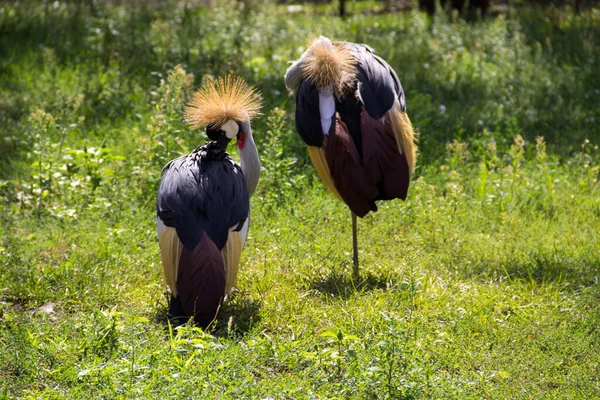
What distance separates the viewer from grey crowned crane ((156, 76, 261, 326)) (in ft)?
15.3

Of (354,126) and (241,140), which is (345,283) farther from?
(241,140)

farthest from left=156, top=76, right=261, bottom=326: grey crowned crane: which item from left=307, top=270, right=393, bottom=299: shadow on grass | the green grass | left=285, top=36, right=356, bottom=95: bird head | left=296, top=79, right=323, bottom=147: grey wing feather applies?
left=307, top=270, right=393, bottom=299: shadow on grass

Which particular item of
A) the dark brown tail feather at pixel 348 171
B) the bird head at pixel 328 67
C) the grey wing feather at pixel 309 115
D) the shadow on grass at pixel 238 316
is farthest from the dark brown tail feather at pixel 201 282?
the bird head at pixel 328 67

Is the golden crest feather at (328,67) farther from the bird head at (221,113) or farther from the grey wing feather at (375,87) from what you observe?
the bird head at (221,113)

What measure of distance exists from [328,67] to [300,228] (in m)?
1.50

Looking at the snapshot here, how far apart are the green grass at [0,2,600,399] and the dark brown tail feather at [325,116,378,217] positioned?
0.60 meters

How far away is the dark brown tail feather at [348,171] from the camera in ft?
16.8

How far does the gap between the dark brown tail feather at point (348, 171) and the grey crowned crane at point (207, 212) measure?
56 cm

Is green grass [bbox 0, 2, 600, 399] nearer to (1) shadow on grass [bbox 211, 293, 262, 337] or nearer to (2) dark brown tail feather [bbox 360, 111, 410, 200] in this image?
(1) shadow on grass [bbox 211, 293, 262, 337]

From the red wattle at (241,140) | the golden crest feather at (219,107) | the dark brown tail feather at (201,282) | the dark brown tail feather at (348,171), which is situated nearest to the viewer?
the dark brown tail feather at (201,282)

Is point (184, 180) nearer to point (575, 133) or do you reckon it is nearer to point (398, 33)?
point (575, 133)

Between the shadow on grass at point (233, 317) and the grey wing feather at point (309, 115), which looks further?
the grey wing feather at point (309, 115)

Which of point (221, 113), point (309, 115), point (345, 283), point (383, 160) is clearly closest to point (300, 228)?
point (345, 283)

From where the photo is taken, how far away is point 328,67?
17.4 ft
